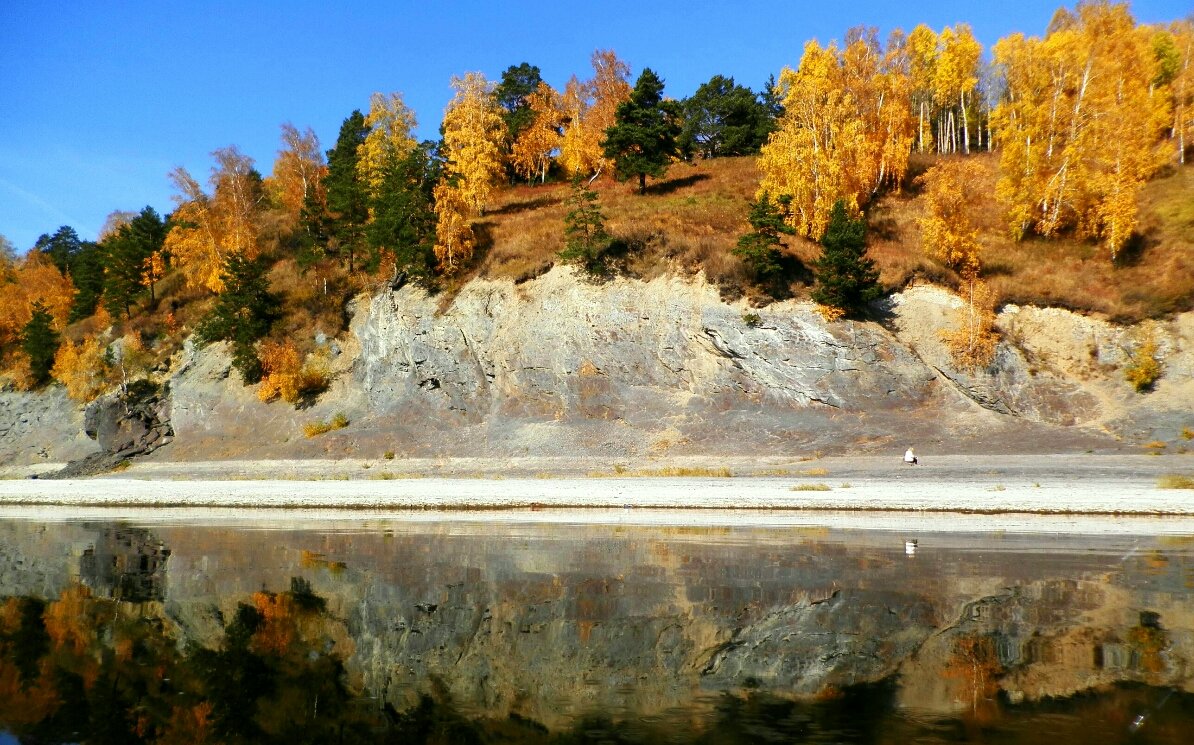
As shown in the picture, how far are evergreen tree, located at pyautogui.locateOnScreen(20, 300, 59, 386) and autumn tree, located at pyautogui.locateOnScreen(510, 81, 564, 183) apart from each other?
46494mm

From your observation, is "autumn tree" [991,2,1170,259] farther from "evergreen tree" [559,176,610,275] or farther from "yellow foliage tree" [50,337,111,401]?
"yellow foliage tree" [50,337,111,401]

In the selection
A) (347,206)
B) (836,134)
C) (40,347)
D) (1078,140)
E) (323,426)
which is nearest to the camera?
(1078,140)

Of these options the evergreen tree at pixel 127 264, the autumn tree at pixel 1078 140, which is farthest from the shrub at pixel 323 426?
the autumn tree at pixel 1078 140

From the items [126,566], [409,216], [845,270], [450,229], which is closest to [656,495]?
[126,566]

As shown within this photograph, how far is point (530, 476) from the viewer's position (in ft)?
111

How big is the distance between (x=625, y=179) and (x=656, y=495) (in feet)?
149

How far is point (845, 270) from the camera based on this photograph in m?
39.5

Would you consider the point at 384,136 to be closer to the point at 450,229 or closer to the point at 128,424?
the point at 450,229

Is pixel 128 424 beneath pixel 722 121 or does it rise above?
beneath

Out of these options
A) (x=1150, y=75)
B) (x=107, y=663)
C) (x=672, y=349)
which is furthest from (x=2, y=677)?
(x=1150, y=75)

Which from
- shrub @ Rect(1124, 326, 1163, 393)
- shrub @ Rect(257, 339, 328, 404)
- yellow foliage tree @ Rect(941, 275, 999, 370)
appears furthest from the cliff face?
shrub @ Rect(257, 339, 328, 404)

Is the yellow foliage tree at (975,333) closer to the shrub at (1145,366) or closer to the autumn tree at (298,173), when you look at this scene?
the shrub at (1145,366)

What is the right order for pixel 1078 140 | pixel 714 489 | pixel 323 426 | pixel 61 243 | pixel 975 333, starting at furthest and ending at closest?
pixel 61 243, pixel 323 426, pixel 1078 140, pixel 975 333, pixel 714 489

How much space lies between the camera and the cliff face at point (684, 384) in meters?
35.6
